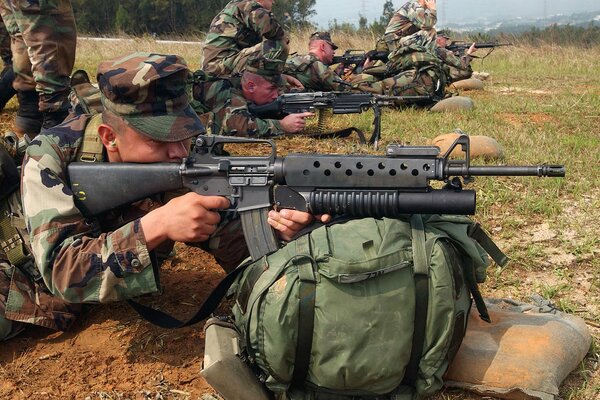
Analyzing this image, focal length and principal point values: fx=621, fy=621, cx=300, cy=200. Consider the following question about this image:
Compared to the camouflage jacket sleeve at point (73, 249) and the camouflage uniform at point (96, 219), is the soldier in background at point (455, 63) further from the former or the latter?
the camouflage jacket sleeve at point (73, 249)

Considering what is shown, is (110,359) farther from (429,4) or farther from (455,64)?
(429,4)

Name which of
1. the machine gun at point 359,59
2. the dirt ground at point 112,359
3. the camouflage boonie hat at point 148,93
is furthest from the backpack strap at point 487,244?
the machine gun at point 359,59

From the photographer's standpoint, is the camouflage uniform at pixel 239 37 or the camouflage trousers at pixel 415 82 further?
the camouflage trousers at pixel 415 82

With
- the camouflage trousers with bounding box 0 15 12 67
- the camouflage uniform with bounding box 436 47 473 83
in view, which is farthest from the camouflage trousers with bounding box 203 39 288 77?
the camouflage uniform with bounding box 436 47 473 83

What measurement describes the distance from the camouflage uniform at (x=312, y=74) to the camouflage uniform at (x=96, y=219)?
6001 mm

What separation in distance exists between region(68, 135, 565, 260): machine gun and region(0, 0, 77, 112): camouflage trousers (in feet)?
10.5

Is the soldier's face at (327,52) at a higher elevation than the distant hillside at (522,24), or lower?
higher

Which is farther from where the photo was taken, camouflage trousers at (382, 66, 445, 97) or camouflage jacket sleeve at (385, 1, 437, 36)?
camouflage jacket sleeve at (385, 1, 437, 36)

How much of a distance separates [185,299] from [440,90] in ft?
23.1

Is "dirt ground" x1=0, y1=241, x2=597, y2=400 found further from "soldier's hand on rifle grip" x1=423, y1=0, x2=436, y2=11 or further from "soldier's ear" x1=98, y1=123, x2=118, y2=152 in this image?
"soldier's hand on rifle grip" x1=423, y1=0, x2=436, y2=11

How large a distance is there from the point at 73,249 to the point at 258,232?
0.77 metres

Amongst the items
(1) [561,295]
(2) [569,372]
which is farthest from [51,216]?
(1) [561,295]

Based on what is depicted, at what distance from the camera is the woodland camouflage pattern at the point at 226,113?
21.9 ft

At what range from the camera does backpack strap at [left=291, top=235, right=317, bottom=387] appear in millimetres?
2236
